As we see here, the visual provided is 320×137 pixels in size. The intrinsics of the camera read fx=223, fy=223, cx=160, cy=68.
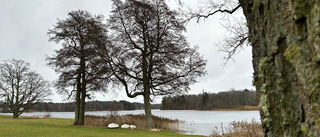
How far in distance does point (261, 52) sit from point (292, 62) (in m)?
0.26

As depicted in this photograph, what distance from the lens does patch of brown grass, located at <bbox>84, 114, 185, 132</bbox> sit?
662 inches

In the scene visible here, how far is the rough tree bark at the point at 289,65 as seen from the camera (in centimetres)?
94

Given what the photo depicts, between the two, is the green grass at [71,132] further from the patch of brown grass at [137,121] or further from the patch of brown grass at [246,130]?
the patch of brown grass at [246,130]

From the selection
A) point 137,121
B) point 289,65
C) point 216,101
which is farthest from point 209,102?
point 289,65

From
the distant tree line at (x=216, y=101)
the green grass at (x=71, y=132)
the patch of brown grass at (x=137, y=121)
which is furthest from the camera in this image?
the distant tree line at (x=216, y=101)

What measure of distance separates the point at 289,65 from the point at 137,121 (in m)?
17.1

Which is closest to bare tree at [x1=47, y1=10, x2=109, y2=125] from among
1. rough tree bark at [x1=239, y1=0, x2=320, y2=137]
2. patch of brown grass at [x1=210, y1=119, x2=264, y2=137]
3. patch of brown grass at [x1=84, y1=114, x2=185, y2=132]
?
patch of brown grass at [x1=84, y1=114, x2=185, y2=132]

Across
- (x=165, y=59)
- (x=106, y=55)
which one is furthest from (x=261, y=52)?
(x=106, y=55)

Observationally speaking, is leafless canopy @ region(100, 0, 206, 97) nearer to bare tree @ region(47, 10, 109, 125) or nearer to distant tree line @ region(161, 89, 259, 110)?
bare tree @ region(47, 10, 109, 125)

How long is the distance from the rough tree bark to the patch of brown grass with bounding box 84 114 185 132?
15.9 meters

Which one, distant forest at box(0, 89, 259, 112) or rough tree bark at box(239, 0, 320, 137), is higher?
rough tree bark at box(239, 0, 320, 137)

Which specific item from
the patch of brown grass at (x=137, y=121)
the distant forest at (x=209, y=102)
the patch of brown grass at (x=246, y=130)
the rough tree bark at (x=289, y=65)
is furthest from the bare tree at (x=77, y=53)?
the distant forest at (x=209, y=102)

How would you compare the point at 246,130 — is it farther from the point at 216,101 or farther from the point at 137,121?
the point at 216,101

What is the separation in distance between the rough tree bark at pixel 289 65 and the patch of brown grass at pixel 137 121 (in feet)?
52.2
